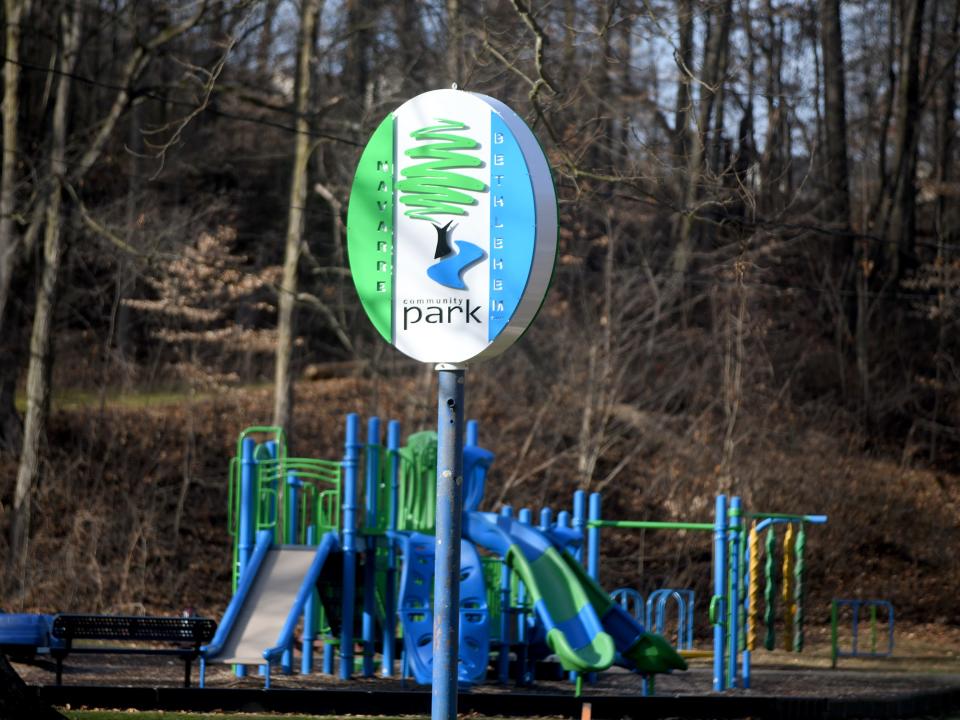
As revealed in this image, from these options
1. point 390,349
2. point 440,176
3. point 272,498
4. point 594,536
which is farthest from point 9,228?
point 440,176

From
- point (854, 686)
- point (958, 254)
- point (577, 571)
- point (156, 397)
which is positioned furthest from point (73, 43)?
point (958, 254)

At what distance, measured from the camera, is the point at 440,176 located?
5.84 metres

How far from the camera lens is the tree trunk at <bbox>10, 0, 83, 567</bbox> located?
72.1 feet

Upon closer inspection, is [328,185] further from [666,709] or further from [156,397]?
[666,709]

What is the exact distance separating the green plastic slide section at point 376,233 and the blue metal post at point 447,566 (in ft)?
1.70

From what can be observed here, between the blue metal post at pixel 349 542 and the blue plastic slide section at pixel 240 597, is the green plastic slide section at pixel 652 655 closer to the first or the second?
the blue metal post at pixel 349 542

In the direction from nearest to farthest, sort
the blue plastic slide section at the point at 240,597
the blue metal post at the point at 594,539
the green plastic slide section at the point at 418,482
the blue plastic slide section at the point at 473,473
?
the blue plastic slide section at the point at 240,597, the green plastic slide section at the point at 418,482, the blue plastic slide section at the point at 473,473, the blue metal post at the point at 594,539

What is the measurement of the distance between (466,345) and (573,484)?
21552 mm

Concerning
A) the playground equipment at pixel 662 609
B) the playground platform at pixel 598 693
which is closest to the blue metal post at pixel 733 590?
the playground platform at pixel 598 693

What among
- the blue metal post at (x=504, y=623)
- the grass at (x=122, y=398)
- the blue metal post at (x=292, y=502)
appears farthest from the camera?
the grass at (x=122, y=398)

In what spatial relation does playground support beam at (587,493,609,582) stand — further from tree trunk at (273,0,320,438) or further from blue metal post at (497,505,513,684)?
tree trunk at (273,0,320,438)

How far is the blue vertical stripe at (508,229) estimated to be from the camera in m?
5.68

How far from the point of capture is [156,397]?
27.5 metres

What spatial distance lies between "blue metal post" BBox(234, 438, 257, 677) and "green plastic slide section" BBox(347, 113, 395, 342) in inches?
343
